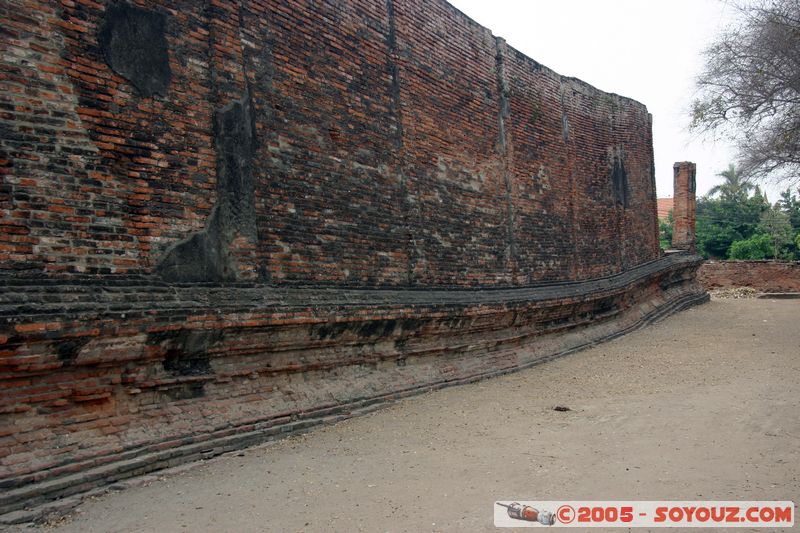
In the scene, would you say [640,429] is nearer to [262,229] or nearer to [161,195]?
[262,229]

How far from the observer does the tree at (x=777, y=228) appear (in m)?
31.7

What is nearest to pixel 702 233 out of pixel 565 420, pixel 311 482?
pixel 565 420

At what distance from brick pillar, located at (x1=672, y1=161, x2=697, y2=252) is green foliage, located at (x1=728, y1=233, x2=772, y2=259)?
50.6 feet

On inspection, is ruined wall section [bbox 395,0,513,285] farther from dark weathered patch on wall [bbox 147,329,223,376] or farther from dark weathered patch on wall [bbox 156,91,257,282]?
dark weathered patch on wall [bbox 147,329,223,376]

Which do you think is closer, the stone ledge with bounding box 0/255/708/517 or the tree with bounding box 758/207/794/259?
the stone ledge with bounding box 0/255/708/517

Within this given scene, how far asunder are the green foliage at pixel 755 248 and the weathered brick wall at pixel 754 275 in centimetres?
784

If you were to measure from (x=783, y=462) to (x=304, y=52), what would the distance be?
216 inches

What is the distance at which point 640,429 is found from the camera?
5.53 m

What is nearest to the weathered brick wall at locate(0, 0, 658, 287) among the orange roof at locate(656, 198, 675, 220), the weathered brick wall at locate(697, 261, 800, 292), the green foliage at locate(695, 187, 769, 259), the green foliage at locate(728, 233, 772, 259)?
the weathered brick wall at locate(697, 261, 800, 292)

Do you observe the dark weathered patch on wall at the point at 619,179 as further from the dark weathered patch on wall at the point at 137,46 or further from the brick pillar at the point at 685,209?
the dark weathered patch on wall at the point at 137,46

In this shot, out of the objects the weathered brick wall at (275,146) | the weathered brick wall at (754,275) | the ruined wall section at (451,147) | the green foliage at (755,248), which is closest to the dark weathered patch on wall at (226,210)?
the weathered brick wall at (275,146)

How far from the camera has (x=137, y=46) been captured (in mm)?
4953

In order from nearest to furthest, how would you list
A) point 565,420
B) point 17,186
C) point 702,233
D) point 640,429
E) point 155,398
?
point 17,186
point 155,398
point 640,429
point 565,420
point 702,233

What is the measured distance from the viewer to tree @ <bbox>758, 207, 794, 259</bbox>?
3170 centimetres
